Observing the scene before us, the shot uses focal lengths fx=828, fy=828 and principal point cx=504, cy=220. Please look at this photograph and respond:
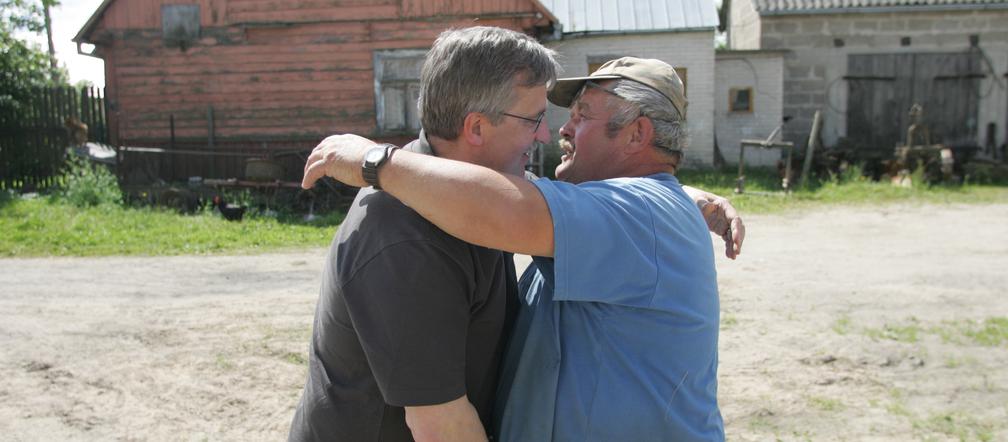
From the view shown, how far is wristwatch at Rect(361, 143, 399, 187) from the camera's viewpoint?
62.8 inches

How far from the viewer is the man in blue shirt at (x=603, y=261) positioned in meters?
1.55

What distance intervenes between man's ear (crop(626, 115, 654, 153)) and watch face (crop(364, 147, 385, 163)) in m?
0.61

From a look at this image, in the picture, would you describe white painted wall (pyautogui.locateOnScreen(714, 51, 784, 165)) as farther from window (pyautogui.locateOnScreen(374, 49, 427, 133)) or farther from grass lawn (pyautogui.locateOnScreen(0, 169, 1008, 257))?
window (pyautogui.locateOnScreen(374, 49, 427, 133))

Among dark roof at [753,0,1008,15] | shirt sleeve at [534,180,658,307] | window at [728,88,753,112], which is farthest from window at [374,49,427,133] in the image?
shirt sleeve at [534,180,658,307]

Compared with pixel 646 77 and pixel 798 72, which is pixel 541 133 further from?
pixel 798 72

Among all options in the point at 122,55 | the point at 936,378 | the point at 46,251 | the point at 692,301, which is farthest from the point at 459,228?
the point at 122,55

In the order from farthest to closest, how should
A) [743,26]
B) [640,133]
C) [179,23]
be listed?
[743,26], [179,23], [640,133]

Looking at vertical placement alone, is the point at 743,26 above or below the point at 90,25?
above

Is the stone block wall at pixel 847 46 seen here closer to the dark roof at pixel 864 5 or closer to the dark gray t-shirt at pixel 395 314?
the dark roof at pixel 864 5

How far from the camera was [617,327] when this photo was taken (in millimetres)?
1702

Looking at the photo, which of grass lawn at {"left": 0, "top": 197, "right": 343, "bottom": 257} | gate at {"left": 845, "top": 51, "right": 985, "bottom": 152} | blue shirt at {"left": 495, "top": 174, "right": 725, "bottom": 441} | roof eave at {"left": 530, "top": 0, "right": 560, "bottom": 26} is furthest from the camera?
gate at {"left": 845, "top": 51, "right": 985, "bottom": 152}

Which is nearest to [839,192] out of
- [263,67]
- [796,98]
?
[796,98]

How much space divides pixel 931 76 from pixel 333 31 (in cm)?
1234

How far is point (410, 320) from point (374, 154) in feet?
1.11
